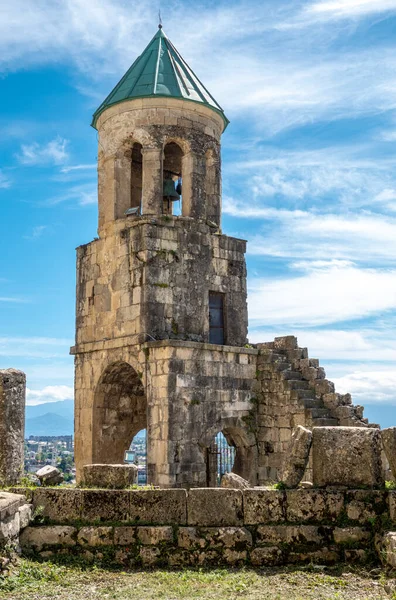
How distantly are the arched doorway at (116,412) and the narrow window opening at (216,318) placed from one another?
7.36ft

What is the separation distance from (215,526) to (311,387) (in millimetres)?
10102

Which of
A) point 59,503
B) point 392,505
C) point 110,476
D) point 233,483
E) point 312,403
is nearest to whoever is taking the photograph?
point 392,505

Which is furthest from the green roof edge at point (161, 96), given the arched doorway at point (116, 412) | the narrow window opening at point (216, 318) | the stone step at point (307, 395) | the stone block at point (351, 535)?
the stone block at point (351, 535)

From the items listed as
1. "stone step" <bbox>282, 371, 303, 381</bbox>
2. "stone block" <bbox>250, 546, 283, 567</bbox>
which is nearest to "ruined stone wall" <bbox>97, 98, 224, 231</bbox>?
"stone step" <bbox>282, 371, 303, 381</bbox>

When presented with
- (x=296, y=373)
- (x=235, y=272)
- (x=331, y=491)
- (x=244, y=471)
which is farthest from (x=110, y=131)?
(x=331, y=491)

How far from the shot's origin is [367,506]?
8.77 meters

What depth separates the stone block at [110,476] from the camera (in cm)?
946

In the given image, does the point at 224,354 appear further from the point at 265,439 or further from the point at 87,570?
the point at 87,570

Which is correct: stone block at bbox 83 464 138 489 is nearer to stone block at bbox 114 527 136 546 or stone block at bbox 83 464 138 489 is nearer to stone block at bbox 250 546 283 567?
stone block at bbox 114 527 136 546

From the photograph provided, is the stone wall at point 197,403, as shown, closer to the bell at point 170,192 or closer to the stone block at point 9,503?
the bell at point 170,192

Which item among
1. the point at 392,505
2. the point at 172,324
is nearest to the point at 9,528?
the point at 392,505

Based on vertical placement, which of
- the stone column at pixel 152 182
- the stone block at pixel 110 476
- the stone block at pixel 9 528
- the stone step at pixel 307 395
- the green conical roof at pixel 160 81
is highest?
the green conical roof at pixel 160 81

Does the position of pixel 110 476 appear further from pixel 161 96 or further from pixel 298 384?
pixel 161 96

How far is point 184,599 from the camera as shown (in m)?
7.23
